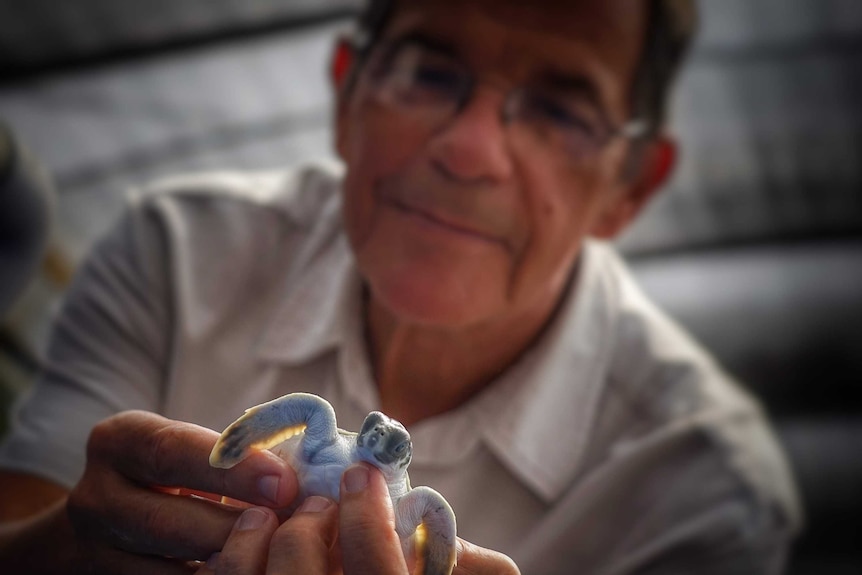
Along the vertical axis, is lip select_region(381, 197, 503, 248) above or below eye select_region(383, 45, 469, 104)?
below

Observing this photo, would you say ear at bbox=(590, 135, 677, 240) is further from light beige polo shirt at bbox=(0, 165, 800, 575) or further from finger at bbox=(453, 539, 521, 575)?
finger at bbox=(453, 539, 521, 575)

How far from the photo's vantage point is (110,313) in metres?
0.59

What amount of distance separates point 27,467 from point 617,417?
1.20 ft

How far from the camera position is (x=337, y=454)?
0.30 m

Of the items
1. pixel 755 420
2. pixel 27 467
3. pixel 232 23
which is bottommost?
pixel 755 420

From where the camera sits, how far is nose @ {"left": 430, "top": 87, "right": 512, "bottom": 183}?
1.62 ft

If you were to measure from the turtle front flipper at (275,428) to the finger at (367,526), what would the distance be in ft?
0.06

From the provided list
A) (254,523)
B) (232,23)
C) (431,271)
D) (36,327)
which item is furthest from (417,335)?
(232,23)

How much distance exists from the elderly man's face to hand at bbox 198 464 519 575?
6.9 inches

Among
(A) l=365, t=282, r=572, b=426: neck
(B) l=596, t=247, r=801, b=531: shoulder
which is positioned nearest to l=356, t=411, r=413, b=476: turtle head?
(A) l=365, t=282, r=572, b=426: neck

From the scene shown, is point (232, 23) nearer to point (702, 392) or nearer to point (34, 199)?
point (34, 199)

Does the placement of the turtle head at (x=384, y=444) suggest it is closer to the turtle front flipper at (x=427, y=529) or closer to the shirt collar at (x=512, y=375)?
the turtle front flipper at (x=427, y=529)

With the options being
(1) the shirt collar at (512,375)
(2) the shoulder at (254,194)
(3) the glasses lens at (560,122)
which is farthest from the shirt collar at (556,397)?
(2) the shoulder at (254,194)

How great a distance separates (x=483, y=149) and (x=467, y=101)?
44 millimetres
